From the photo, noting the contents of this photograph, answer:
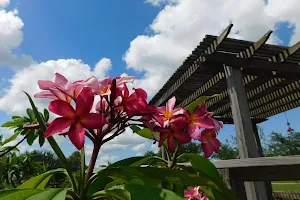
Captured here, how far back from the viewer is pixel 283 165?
1274 mm

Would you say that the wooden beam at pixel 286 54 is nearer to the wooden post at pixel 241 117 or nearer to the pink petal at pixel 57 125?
the wooden post at pixel 241 117

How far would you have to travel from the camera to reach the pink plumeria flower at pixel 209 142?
62 centimetres

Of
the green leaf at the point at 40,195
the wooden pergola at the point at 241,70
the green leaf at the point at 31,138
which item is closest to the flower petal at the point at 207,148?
Result: the green leaf at the point at 40,195

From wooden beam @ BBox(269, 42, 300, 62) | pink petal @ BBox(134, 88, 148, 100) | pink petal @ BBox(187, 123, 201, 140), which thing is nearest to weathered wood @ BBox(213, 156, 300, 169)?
pink petal @ BBox(187, 123, 201, 140)

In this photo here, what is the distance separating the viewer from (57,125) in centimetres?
45

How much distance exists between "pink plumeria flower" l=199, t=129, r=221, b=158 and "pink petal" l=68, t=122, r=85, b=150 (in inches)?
11.1

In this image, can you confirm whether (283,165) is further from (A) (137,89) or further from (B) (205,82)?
(B) (205,82)

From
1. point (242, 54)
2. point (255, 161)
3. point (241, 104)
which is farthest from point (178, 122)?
point (242, 54)

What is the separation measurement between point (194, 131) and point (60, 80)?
0.29 meters

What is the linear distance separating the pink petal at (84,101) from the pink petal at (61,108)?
0.5 inches

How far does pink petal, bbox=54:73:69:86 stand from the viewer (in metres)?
0.52

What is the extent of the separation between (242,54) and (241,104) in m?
0.63

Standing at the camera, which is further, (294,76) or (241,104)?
(294,76)

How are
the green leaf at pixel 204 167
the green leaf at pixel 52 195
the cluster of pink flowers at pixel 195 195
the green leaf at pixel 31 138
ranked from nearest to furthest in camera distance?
the green leaf at pixel 52 195 → the green leaf at pixel 204 167 → the cluster of pink flowers at pixel 195 195 → the green leaf at pixel 31 138
